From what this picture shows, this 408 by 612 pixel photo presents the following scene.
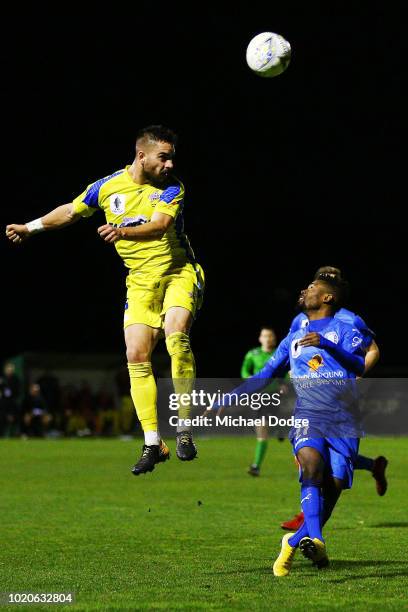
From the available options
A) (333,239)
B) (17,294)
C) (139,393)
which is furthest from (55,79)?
(139,393)

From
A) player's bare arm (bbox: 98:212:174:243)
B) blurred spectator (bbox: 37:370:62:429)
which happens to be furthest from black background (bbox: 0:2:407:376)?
player's bare arm (bbox: 98:212:174:243)

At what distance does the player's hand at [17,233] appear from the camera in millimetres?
8922

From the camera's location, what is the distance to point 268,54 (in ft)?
31.1

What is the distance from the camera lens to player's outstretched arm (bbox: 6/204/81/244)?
29.3 feet

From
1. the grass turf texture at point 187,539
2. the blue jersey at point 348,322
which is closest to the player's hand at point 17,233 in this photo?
the blue jersey at point 348,322

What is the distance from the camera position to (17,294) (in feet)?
147

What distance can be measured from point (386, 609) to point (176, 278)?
2.97 m

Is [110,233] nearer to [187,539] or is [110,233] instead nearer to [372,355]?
[372,355]

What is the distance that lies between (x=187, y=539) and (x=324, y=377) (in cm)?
409

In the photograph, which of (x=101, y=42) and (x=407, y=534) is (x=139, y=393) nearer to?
(x=407, y=534)

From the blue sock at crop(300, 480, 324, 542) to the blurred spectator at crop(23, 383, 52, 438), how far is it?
25.0 m

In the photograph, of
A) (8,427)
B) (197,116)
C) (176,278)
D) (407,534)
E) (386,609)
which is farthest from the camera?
(197,116)

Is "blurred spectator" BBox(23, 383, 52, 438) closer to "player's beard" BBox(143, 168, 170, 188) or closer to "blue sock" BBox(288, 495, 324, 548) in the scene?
"blue sock" BBox(288, 495, 324, 548)

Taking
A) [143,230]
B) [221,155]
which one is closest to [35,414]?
[221,155]
